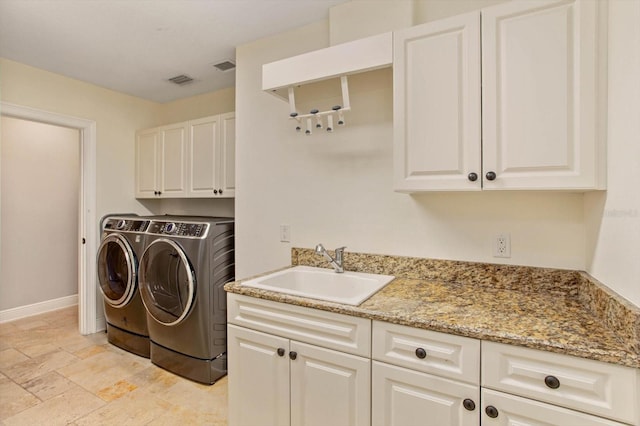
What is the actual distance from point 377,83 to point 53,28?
7.13 ft

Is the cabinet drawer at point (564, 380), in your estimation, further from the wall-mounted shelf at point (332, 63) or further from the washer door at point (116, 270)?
the washer door at point (116, 270)

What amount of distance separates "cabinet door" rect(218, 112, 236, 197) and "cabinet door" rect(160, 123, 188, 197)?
48 cm

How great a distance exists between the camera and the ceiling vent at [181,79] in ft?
9.69

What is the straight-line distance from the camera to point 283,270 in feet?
6.42

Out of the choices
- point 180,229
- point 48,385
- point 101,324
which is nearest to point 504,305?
point 180,229

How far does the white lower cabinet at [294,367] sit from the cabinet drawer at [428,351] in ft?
0.22

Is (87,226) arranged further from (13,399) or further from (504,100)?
(504,100)

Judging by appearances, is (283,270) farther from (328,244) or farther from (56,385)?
(56,385)

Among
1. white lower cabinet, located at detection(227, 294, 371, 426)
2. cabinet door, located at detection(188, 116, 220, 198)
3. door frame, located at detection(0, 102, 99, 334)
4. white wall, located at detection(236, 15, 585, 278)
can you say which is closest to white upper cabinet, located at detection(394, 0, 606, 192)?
white wall, located at detection(236, 15, 585, 278)

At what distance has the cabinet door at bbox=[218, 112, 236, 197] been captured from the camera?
283 centimetres

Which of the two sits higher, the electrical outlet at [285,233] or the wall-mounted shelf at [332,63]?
the wall-mounted shelf at [332,63]

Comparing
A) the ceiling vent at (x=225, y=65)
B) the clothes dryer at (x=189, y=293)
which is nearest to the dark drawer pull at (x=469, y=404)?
the clothes dryer at (x=189, y=293)

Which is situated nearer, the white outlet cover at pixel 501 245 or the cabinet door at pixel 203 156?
the white outlet cover at pixel 501 245

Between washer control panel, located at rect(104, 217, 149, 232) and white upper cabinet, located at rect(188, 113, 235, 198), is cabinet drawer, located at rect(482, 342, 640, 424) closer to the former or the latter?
white upper cabinet, located at rect(188, 113, 235, 198)
